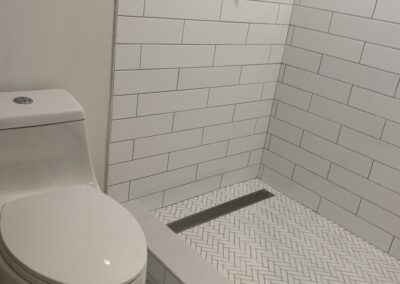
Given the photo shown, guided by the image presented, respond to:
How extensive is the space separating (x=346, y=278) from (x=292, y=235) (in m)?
0.32

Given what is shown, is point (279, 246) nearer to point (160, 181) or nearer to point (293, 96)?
point (160, 181)

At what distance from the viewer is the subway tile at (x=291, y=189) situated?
220 cm

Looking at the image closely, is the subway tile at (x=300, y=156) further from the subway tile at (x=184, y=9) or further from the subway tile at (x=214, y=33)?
the subway tile at (x=184, y=9)

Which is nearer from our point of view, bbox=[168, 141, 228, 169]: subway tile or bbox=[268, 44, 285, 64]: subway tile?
bbox=[168, 141, 228, 169]: subway tile

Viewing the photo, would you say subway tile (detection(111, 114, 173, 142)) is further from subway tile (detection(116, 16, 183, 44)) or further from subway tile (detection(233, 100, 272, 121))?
subway tile (detection(233, 100, 272, 121))

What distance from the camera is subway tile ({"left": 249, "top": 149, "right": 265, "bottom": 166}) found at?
2.35 meters

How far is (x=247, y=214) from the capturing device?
6.84 feet

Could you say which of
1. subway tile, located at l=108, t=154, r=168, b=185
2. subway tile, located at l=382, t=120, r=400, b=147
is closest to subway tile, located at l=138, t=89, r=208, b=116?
subway tile, located at l=108, t=154, r=168, b=185

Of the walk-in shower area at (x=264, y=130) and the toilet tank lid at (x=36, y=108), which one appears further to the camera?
the walk-in shower area at (x=264, y=130)

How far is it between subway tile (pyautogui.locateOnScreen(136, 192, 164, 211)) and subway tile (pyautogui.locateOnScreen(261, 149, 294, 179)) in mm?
716

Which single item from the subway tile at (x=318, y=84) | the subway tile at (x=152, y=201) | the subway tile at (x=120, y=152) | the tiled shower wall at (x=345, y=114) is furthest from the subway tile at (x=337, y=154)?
the subway tile at (x=120, y=152)

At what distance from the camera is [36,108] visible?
1.26 meters

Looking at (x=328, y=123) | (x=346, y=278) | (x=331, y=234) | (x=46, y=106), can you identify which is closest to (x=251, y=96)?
(x=328, y=123)

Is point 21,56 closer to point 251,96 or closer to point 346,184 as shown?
point 251,96
